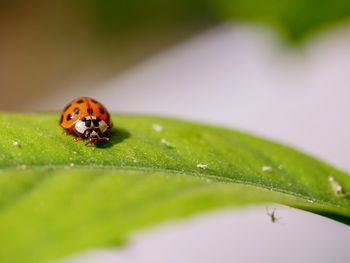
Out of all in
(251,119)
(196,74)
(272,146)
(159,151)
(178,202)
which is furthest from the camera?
(196,74)

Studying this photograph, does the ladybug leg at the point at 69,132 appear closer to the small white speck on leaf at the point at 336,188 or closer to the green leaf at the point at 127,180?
the green leaf at the point at 127,180

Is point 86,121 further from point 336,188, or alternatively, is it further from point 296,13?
point 296,13

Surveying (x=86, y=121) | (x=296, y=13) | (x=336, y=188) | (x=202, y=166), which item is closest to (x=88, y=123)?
(x=86, y=121)

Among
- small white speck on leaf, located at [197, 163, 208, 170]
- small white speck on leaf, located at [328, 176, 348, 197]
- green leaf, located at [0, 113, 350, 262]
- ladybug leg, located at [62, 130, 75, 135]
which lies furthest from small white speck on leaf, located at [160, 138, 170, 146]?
small white speck on leaf, located at [328, 176, 348, 197]

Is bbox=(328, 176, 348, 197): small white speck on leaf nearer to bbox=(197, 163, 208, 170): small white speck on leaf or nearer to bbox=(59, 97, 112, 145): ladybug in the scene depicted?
A: bbox=(197, 163, 208, 170): small white speck on leaf

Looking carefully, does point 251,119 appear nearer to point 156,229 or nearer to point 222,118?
point 222,118

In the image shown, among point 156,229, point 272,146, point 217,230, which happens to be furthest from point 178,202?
point 217,230
